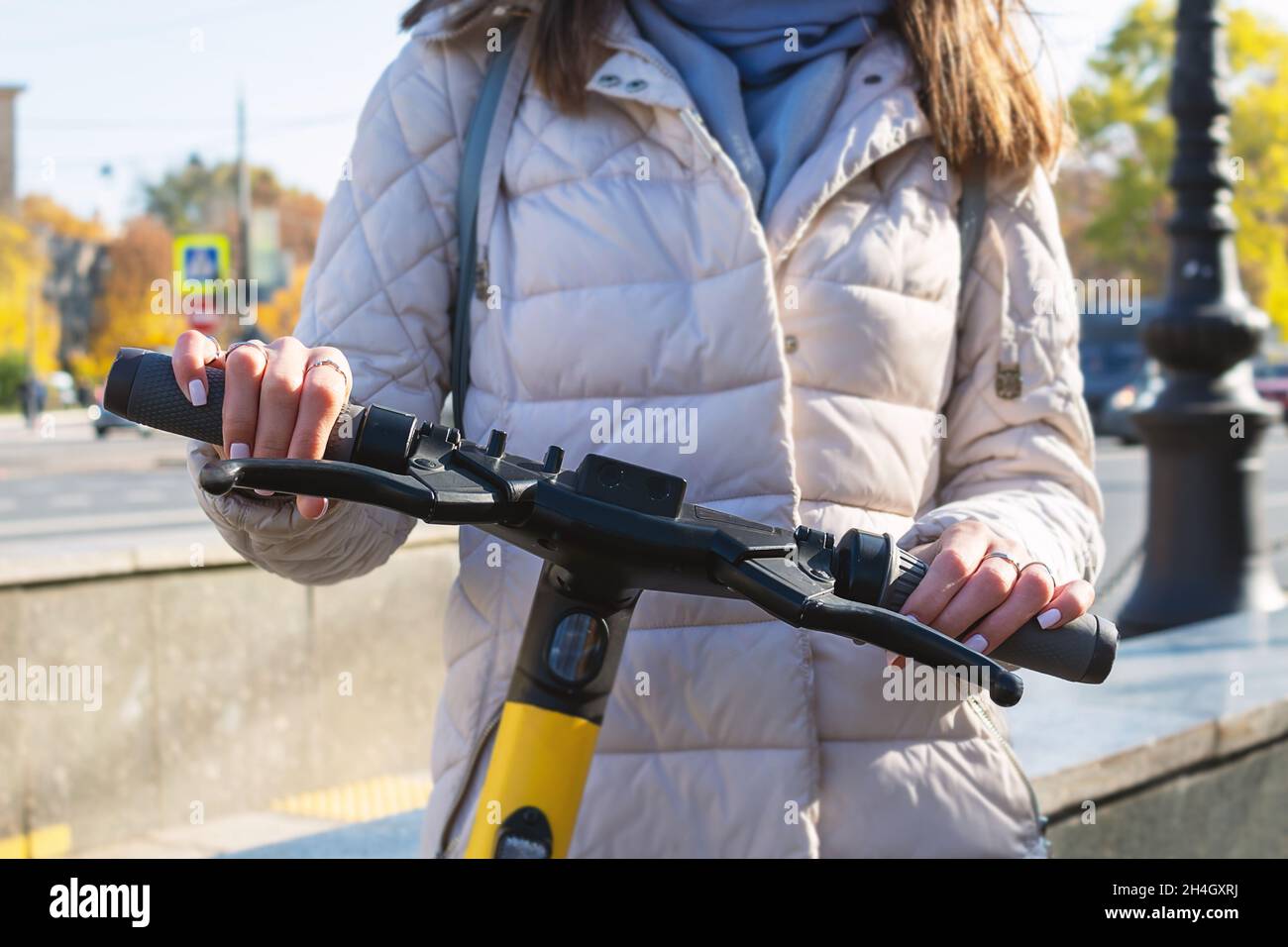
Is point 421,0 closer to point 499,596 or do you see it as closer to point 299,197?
point 499,596

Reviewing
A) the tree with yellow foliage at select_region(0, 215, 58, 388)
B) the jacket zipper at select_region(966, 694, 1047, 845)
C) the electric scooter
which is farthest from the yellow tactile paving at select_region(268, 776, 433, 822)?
the tree with yellow foliage at select_region(0, 215, 58, 388)

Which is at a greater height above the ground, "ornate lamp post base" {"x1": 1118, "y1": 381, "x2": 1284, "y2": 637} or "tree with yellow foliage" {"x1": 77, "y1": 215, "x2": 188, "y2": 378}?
"tree with yellow foliage" {"x1": 77, "y1": 215, "x2": 188, "y2": 378}

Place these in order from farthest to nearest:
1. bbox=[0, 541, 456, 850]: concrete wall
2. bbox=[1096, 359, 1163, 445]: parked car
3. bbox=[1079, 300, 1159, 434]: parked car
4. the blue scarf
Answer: bbox=[1079, 300, 1159, 434]: parked car < bbox=[1096, 359, 1163, 445]: parked car < bbox=[0, 541, 456, 850]: concrete wall < the blue scarf

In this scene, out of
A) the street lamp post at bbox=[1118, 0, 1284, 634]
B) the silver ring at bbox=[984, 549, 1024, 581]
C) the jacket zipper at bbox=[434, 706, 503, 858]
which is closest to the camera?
the silver ring at bbox=[984, 549, 1024, 581]

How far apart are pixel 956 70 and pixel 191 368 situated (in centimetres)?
109

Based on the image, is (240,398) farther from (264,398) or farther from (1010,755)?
(1010,755)

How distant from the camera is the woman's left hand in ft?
4.00

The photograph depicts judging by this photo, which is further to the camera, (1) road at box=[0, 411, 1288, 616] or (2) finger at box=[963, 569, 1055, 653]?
(1) road at box=[0, 411, 1288, 616]

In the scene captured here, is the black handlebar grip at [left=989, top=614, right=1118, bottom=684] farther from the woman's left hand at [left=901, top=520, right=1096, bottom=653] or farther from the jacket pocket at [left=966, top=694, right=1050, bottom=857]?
the jacket pocket at [left=966, top=694, right=1050, bottom=857]

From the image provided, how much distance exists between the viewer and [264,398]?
117 centimetres

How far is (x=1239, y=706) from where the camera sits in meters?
3.96

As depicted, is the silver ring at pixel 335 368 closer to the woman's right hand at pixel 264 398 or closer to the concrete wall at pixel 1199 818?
the woman's right hand at pixel 264 398

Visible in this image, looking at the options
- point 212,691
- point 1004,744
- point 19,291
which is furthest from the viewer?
point 19,291

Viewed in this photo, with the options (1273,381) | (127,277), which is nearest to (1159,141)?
(1273,381)
